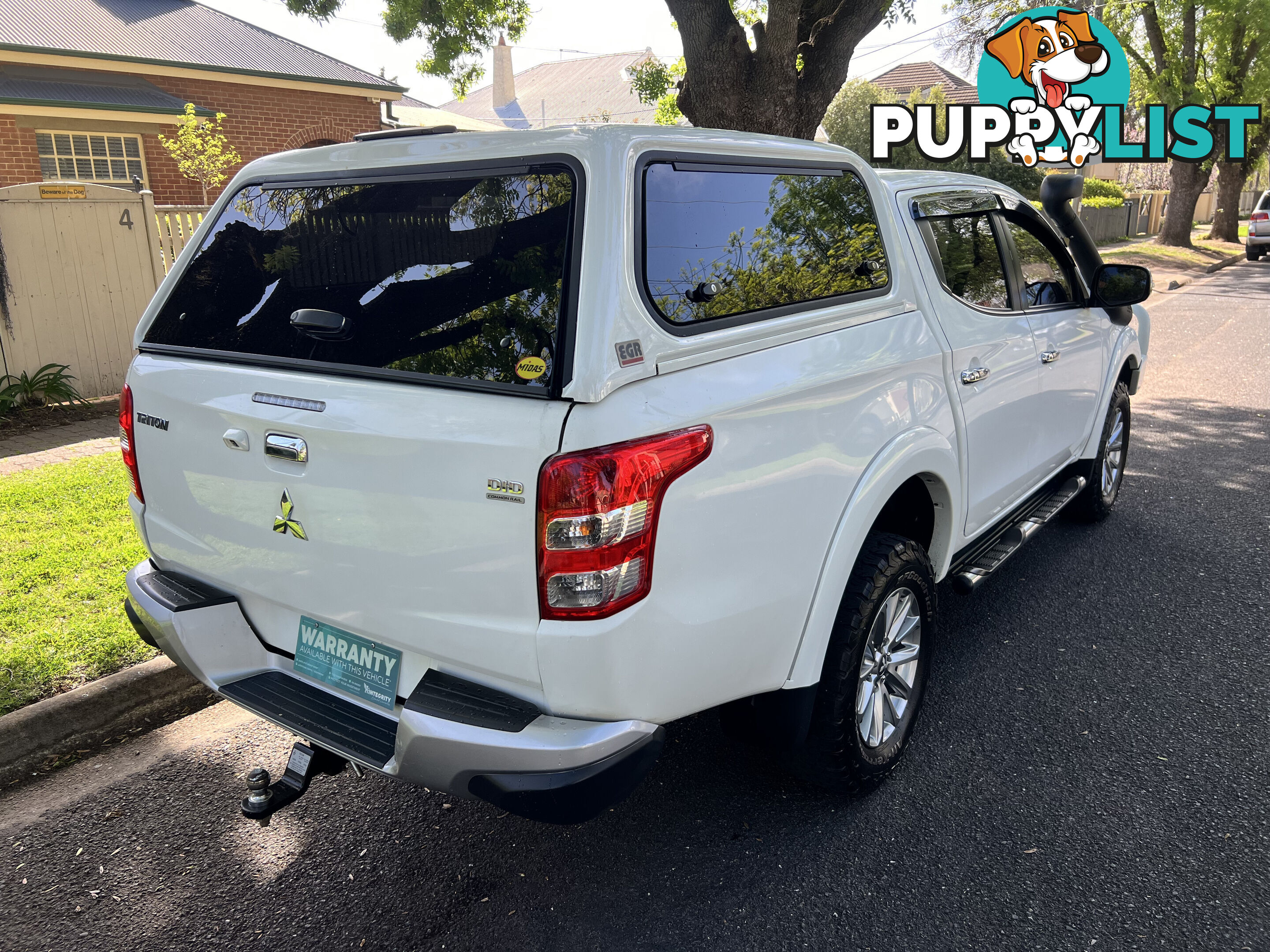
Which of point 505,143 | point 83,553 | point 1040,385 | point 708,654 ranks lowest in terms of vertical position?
point 83,553

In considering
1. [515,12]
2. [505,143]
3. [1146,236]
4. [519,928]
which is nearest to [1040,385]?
[505,143]

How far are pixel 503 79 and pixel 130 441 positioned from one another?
5402cm

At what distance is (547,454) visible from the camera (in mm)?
2092

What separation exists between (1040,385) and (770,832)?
2.31 meters

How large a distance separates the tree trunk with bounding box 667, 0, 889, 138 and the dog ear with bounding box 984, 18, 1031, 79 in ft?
52.9

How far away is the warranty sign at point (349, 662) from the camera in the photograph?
8.11ft

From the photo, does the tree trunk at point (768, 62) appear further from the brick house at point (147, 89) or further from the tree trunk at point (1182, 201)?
the tree trunk at point (1182, 201)

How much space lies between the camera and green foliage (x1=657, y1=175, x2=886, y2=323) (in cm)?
254

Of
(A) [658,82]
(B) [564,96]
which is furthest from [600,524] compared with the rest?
(B) [564,96]

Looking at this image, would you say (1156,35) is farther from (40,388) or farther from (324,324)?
(324,324)

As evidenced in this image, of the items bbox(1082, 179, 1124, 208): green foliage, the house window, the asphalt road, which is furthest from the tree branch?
the asphalt road

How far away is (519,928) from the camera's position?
2.59 m

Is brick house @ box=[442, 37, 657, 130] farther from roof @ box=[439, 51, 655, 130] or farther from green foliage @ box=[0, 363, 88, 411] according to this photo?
green foliage @ box=[0, 363, 88, 411]

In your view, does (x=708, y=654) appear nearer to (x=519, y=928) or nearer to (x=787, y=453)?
(x=787, y=453)
